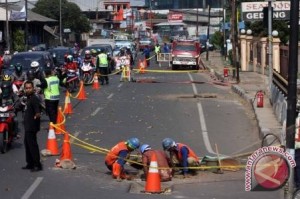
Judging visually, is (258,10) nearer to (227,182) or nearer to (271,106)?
(271,106)

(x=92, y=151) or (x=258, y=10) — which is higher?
(x=258, y=10)

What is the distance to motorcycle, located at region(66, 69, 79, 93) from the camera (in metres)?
28.1

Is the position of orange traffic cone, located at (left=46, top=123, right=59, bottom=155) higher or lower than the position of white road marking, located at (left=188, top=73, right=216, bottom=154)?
higher

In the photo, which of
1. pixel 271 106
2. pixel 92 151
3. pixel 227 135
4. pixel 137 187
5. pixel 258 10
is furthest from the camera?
pixel 258 10

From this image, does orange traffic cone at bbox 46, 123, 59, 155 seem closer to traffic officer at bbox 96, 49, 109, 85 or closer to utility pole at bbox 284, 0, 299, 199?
utility pole at bbox 284, 0, 299, 199

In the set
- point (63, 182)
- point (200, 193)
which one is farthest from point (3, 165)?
point (200, 193)

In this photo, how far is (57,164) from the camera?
12922 mm

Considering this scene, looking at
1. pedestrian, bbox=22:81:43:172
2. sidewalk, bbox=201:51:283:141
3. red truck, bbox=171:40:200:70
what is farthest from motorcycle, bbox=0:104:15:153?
red truck, bbox=171:40:200:70

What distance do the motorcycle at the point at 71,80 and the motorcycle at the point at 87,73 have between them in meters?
2.69

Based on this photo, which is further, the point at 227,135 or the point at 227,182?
the point at 227,135

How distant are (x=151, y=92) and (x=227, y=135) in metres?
11.8

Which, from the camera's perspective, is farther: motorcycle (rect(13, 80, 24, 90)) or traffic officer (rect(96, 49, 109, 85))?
traffic officer (rect(96, 49, 109, 85))

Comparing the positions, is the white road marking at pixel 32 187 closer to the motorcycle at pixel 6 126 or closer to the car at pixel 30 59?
the motorcycle at pixel 6 126

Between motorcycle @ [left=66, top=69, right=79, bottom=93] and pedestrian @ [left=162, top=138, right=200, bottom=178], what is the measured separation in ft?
52.5
